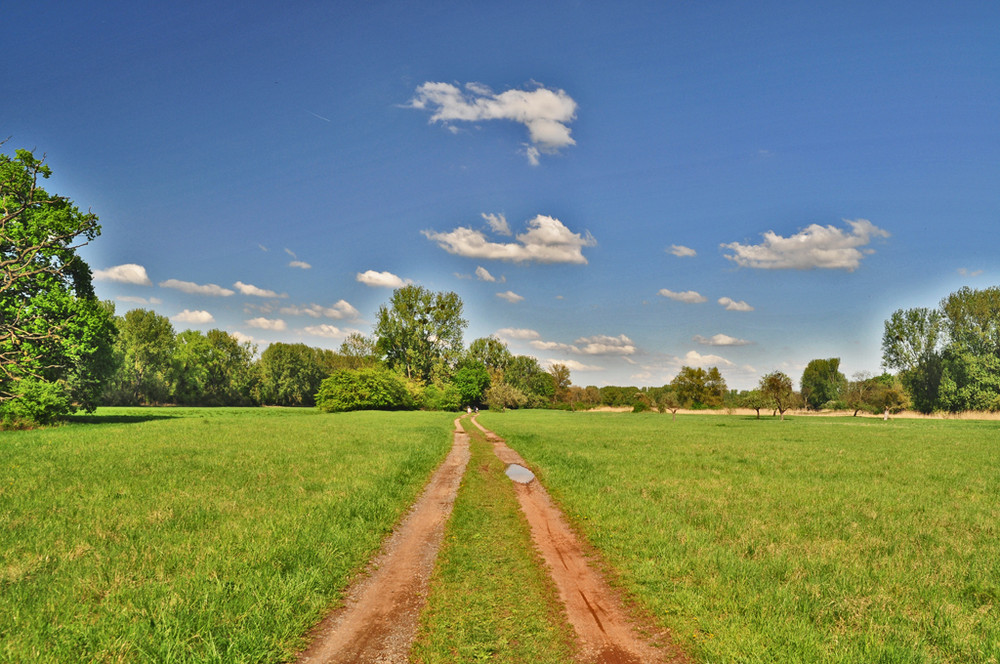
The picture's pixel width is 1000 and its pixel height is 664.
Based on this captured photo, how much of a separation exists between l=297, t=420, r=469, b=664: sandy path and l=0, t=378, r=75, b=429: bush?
1549 inches

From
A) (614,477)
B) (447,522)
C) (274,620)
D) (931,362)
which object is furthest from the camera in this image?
(931,362)

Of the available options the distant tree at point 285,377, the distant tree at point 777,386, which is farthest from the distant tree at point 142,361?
the distant tree at point 777,386

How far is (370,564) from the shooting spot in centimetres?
834

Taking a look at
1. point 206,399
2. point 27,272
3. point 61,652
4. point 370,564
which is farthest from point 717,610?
point 206,399

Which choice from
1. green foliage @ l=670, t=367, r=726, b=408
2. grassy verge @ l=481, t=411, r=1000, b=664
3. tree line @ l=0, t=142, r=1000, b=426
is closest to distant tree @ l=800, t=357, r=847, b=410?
tree line @ l=0, t=142, r=1000, b=426

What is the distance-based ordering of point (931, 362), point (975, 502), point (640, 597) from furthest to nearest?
point (931, 362) < point (975, 502) < point (640, 597)

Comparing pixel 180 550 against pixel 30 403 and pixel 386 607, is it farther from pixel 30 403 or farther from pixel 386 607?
pixel 30 403

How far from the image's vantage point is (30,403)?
3359cm

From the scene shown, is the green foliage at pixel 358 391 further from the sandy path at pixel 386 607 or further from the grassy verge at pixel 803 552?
the sandy path at pixel 386 607

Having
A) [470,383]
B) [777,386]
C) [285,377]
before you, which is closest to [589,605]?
[777,386]

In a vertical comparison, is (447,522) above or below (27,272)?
below

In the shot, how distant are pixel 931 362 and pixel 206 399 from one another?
148639 mm

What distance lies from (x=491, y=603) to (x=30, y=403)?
44.1 m

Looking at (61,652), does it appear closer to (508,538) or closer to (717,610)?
(508,538)
